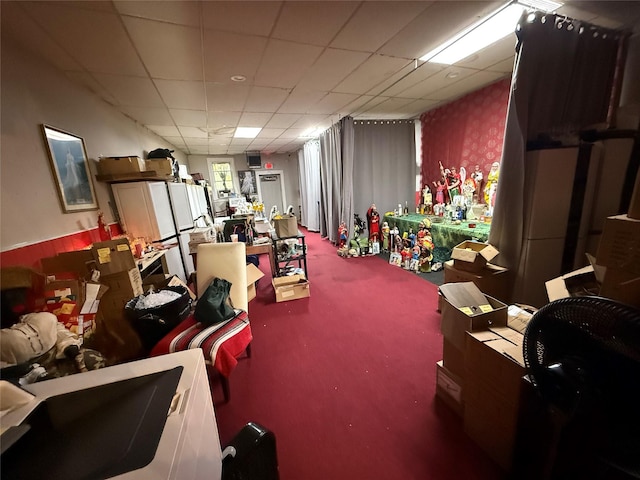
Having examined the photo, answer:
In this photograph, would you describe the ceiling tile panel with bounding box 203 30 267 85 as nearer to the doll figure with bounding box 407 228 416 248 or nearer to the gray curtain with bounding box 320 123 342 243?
the gray curtain with bounding box 320 123 342 243

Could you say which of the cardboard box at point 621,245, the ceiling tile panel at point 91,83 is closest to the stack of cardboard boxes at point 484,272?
the cardboard box at point 621,245

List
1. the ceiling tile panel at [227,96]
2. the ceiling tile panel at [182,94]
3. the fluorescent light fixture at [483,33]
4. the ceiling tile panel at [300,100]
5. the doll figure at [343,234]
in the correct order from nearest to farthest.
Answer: the fluorescent light fixture at [483,33]
the ceiling tile panel at [182,94]
the ceiling tile panel at [227,96]
the ceiling tile panel at [300,100]
the doll figure at [343,234]

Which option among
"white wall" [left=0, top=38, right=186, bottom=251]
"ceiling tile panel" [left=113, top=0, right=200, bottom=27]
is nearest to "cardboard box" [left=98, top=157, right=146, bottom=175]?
"white wall" [left=0, top=38, right=186, bottom=251]

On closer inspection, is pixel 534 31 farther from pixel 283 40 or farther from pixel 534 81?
pixel 283 40

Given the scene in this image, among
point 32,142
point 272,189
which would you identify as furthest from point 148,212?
point 272,189

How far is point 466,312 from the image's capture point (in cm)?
123

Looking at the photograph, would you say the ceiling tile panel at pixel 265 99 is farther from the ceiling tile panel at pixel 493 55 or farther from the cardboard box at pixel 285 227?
the ceiling tile panel at pixel 493 55

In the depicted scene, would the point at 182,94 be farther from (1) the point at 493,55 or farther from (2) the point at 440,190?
(2) the point at 440,190

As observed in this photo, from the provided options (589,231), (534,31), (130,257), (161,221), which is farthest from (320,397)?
(534,31)

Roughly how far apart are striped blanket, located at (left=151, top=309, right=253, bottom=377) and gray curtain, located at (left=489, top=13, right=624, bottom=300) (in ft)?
7.28

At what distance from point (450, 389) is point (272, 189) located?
7276 mm

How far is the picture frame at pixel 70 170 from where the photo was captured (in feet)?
6.12

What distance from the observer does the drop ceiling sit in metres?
1.52

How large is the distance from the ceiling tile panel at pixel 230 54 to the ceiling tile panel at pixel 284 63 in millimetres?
76
